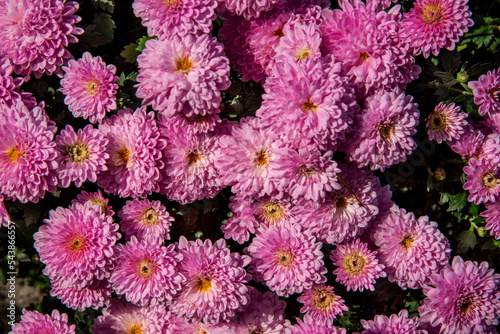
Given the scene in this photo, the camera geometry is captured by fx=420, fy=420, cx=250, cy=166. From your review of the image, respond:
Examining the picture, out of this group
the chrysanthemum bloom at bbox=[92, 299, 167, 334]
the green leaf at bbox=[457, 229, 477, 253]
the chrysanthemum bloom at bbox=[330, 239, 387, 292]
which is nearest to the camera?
the chrysanthemum bloom at bbox=[330, 239, 387, 292]

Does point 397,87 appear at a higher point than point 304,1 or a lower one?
lower

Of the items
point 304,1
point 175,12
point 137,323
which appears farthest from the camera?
point 137,323

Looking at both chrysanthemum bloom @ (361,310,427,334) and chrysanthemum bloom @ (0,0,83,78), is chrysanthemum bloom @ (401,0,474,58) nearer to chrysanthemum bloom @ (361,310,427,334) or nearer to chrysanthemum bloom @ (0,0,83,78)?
chrysanthemum bloom @ (361,310,427,334)

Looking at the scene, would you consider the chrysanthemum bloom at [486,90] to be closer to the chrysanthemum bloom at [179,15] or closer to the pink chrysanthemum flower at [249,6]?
the pink chrysanthemum flower at [249,6]

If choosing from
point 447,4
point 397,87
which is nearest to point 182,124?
point 397,87

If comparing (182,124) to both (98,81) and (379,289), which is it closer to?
(98,81)

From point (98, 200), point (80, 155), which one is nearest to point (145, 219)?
point (98, 200)

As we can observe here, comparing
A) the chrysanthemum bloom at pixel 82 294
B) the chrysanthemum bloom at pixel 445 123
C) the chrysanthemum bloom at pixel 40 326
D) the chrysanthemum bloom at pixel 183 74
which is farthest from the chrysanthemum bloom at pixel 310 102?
the chrysanthemum bloom at pixel 40 326

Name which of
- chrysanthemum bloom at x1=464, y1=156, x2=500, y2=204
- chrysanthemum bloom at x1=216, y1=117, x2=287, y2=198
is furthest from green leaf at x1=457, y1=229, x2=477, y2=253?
chrysanthemum bloom at x1=216, y1=117, x2=287, y2=198
